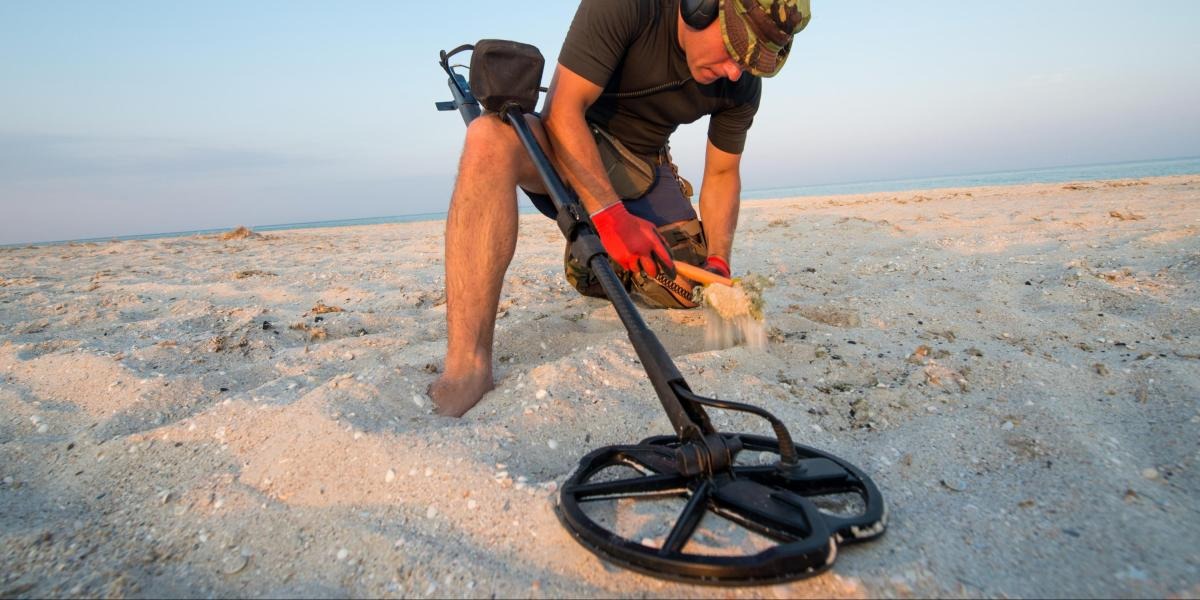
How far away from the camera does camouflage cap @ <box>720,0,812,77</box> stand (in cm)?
200

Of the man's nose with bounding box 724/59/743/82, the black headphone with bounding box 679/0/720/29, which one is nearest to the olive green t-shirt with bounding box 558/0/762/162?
the black headphone with bounding box 679/0/720/29

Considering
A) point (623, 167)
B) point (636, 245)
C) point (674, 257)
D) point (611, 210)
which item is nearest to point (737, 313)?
point (636, 245)

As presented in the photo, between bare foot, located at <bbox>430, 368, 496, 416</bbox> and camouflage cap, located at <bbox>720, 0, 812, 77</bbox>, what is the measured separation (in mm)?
1375

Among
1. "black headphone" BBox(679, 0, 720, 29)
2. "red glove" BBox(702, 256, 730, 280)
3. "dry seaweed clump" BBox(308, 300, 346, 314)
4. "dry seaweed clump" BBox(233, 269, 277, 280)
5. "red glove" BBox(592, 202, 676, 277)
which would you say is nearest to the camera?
"red glove" BBox(592, 202, 676, 277)

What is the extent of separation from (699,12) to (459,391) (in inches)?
59.6

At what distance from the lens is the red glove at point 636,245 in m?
1.85

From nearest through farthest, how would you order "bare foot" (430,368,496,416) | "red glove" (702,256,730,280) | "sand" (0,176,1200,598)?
"sand" (0,176,1200,598) < "bare foot" (430,368,496,416) < "red glove" (702,256,730,280)

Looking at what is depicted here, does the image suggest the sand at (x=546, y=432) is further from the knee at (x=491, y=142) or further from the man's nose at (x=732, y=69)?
the man's nose at (x=732, y=69)

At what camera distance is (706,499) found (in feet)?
3.61

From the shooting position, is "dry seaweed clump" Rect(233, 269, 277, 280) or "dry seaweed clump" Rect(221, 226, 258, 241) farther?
"dry seaweed clump" Rect(221, 226, 258, 241)

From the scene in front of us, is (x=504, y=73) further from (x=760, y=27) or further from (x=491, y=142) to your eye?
(x=760, y=27)

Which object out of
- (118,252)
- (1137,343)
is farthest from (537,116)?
(118,252)

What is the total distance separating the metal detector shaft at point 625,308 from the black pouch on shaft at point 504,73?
12cm

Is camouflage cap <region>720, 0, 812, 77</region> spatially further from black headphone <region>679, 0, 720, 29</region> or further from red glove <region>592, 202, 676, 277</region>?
red glove <region>592, 202, 676, 277</region>
